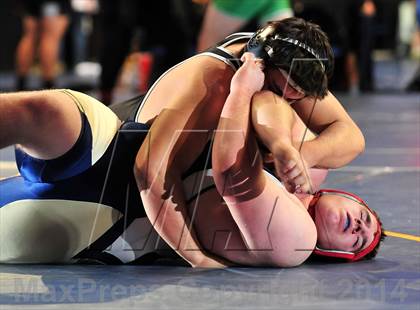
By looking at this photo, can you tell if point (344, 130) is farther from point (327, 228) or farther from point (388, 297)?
point (388, 297)

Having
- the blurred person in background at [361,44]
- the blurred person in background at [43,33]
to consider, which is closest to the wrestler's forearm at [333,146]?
the blurred person in background at [43,33]

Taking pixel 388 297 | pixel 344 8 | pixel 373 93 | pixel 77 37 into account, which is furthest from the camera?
pixel 77 37

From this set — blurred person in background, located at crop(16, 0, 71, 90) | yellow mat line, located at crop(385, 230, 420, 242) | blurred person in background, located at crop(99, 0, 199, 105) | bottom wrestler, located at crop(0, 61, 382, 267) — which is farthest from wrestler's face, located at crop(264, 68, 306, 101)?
blurred person in background, located at crop(16, 0, 71, 90)

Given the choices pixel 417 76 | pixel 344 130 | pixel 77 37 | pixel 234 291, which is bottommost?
pixel 77 37

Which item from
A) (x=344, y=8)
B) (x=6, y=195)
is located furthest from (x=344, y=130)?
(x=344, y=8)

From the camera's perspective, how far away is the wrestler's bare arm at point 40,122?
97.0 inches

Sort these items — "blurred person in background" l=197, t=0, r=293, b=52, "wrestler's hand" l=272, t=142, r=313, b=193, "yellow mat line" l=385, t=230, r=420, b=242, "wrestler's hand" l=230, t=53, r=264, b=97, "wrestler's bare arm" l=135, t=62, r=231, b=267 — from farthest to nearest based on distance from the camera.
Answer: "blurred person in background" l=197, t=0, r=293, b=52, "yellow mat line" l=385, t=230, r=420, b=242, "wrestler's bare arm" l=135, t=62, r=231, b=267, "wrestler's hand" l=230, t=53, r=264, b=97, "wrestler's hand" l=272, t=142, r=313, b=193

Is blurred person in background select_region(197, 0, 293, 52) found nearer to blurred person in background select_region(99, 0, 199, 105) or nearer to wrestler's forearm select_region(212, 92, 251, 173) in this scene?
blurred person in background select_region(99, 0, 199, 105)

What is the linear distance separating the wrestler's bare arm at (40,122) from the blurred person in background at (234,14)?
311cm

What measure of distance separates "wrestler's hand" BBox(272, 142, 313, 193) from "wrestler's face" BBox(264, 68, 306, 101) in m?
0.24

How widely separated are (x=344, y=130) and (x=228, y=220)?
420mm

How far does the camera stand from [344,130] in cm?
283

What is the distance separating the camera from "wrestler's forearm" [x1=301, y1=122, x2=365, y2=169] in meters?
2.73

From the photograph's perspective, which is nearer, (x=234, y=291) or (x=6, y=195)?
(x=234, y=291)
